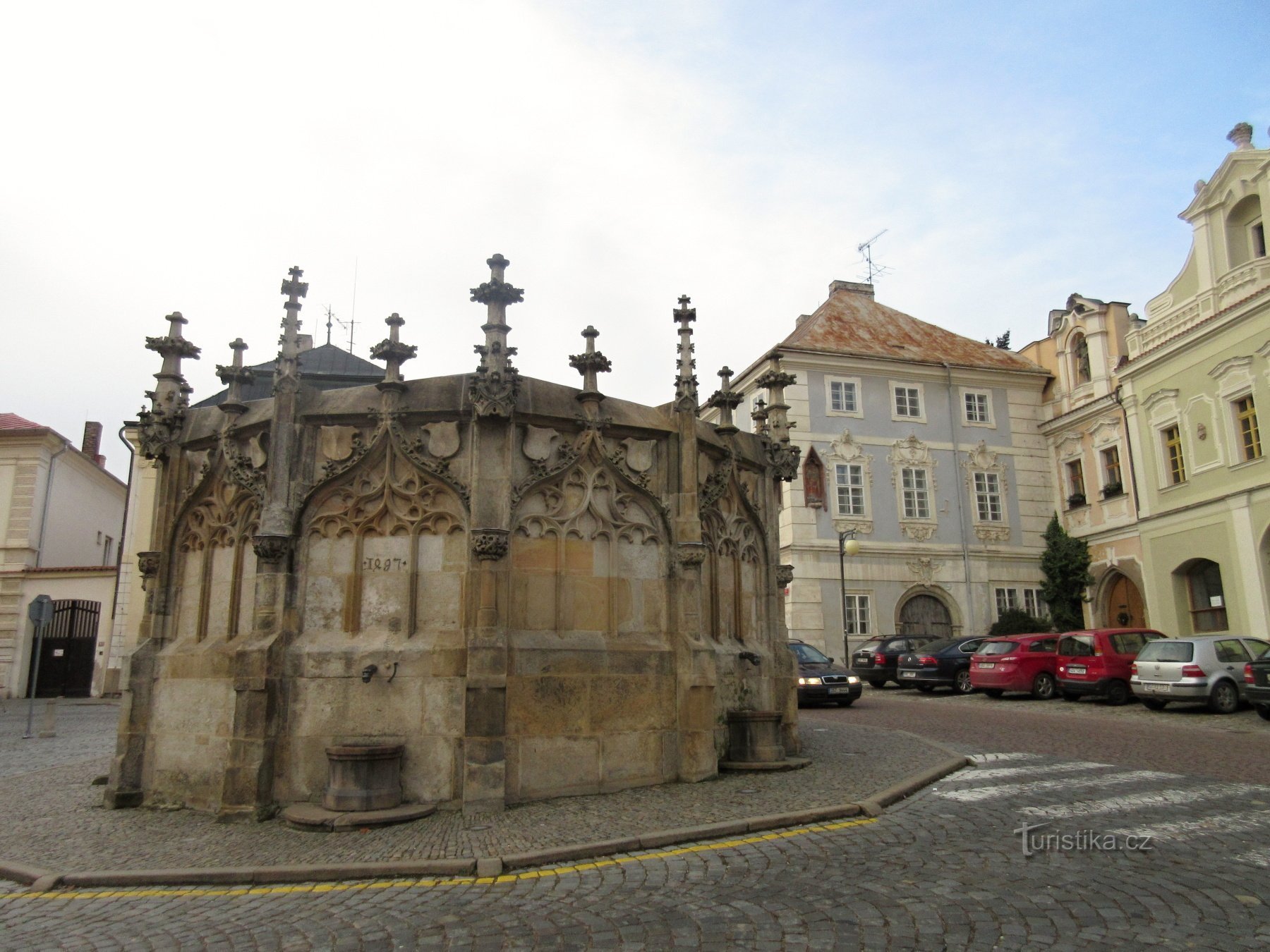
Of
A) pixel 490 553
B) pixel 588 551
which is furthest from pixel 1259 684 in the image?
pixel 490 553

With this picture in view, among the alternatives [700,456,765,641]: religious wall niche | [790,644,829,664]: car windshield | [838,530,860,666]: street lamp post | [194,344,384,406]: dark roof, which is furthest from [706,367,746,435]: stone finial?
[838,530,860,666]: street lamp post

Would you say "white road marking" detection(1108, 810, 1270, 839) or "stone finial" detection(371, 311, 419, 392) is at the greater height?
"stone finial" detection(371, 311, 419, 392)

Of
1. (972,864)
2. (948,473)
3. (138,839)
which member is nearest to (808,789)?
(972,864)

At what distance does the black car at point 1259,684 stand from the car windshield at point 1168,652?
1.71 meters

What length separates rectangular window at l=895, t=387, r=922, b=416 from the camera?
3675 cm

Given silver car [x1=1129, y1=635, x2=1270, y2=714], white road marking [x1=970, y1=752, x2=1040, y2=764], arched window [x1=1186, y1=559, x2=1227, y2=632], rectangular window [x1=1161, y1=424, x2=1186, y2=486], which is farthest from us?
rectangular window [x1=1161, y1=424, x2=1186, y2=486]

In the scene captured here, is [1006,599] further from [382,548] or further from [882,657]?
[382,548]

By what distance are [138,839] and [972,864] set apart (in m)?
7.07

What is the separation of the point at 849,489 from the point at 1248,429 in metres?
12.7

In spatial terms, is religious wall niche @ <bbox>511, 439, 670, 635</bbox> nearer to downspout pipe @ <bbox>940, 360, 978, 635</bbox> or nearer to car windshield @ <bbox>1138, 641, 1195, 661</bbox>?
car windshield @ <bbox>1138, 641, 1195, 661</bbox>

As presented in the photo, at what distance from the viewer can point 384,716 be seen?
919 centimetres

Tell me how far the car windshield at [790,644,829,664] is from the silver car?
262 inches

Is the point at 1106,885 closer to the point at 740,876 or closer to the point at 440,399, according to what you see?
the point at 740,876
